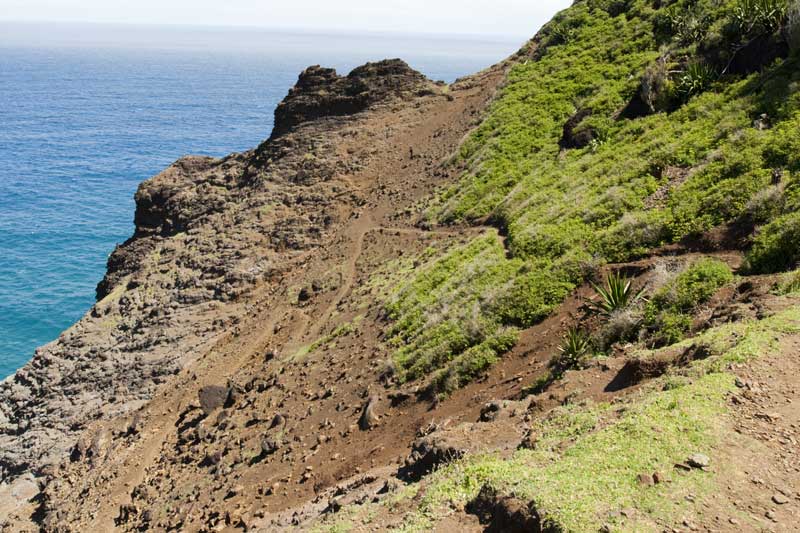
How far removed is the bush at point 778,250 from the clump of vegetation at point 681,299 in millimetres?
539

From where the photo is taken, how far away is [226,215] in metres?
35.4

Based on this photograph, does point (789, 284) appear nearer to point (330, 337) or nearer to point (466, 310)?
point (466, 310)

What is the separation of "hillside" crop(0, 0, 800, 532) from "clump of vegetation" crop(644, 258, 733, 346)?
0.23ft

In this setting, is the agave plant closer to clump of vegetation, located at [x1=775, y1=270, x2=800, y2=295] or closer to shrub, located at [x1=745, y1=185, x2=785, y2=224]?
clump of vegetation, located at [x1=775, y1=270, x2=800, y2=295]

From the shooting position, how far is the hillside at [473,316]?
27.0ft

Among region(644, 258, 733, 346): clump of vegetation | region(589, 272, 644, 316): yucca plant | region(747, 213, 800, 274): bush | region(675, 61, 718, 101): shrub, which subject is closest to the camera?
region(644, 258, 733, 346): clump of vegetation

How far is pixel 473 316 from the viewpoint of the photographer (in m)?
16.3

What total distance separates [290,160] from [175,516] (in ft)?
81.2

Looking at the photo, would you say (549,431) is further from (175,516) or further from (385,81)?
(385,81)

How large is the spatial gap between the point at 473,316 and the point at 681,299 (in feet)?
19.5

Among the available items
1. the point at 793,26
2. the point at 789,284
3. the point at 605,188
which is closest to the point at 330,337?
the point at 605,188

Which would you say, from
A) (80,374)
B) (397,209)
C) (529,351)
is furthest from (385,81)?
(529,351)

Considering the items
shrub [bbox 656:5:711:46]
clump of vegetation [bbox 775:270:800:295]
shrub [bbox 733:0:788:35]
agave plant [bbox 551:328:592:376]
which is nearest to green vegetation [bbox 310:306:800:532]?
clump of vegetation [bbox 775:270:800:295]

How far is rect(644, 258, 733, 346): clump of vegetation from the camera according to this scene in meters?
11.0
